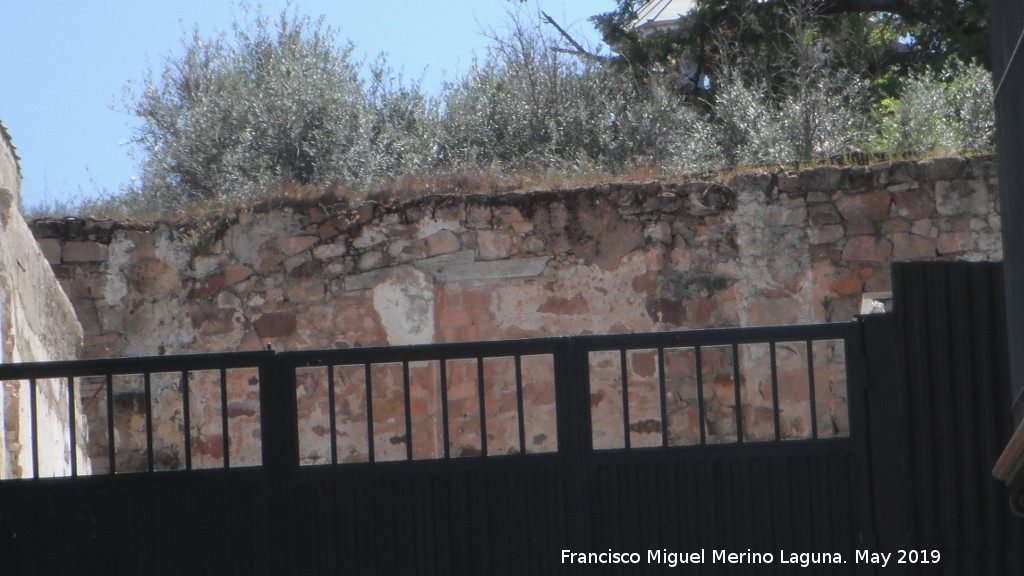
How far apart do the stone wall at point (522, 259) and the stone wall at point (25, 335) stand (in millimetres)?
1871

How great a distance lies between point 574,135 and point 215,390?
4.46 meters

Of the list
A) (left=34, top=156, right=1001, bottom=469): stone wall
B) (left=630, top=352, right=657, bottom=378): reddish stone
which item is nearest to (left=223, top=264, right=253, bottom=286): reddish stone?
(left=34, top=156, right=1001, bottom=469): stone wall

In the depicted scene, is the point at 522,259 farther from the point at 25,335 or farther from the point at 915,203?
the point at 25,335

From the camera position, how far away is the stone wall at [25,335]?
3666 mm

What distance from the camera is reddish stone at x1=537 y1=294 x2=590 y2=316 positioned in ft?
21.8

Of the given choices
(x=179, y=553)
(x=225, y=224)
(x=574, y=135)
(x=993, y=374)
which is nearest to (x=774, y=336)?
(x=993, y=374)

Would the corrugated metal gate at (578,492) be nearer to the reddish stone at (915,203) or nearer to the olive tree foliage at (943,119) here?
the reddish stone at (915,203)

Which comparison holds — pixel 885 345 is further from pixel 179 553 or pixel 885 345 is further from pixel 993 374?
pixel 179 553

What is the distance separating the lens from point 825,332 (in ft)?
10.8

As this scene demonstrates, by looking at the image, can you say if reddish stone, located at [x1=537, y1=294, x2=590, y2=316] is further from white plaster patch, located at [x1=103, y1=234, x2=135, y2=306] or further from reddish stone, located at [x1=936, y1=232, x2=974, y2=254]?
white plaster patch, located at [x1=103, y1=234, x2=135, y2=306]

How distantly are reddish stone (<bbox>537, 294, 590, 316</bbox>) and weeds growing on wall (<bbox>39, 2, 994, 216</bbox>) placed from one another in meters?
1.81

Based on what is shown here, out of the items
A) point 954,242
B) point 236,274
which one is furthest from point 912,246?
point 236,274

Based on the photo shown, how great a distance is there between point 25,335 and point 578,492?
2.31m

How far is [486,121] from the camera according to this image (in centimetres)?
1034
